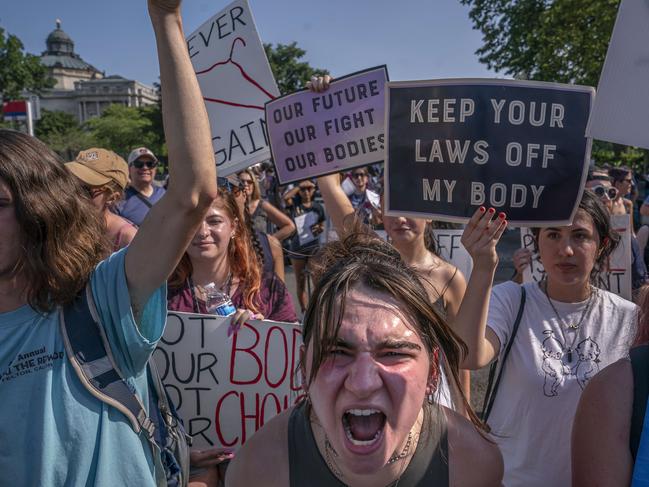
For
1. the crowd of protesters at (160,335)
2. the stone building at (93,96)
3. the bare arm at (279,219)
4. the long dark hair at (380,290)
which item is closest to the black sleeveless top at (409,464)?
the crowd of protesters at (160,335)

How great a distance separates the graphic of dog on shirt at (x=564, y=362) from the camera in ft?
7.07

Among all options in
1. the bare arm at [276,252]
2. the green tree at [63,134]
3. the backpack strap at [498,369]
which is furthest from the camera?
the green tree at [63,134]

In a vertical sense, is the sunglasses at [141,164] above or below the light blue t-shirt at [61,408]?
above

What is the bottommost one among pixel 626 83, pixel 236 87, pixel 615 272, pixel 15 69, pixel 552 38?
pixel 615 272

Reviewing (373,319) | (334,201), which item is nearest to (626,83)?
(373,319)

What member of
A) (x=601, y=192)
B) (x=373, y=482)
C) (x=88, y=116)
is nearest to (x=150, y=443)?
(x=373, y=482)

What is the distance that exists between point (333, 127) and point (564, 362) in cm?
155

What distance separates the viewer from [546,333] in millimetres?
2250

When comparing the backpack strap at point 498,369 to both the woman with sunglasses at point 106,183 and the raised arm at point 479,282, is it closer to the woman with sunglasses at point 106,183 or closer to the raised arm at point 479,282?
the raised arm at point 479,282

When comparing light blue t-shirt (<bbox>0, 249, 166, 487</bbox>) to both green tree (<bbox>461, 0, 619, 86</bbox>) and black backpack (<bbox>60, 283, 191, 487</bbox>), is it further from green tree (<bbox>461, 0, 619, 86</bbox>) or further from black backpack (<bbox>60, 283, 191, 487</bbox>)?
green tree (<bbox>461, 0, 619, 86</bbox>)

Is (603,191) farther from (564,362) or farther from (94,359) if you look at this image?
(94,359)

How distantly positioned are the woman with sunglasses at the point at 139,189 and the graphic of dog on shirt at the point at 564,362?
3.76 meters

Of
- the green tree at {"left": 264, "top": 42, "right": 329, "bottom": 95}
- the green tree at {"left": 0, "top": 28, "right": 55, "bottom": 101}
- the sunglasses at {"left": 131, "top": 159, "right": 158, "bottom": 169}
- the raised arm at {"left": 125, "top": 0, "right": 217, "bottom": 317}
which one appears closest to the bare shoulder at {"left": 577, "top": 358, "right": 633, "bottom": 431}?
the raised arm at {"left": 125, "top": 0, "right": 217, "bottom": 317}

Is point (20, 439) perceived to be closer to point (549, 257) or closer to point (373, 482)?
point (373, 482)
